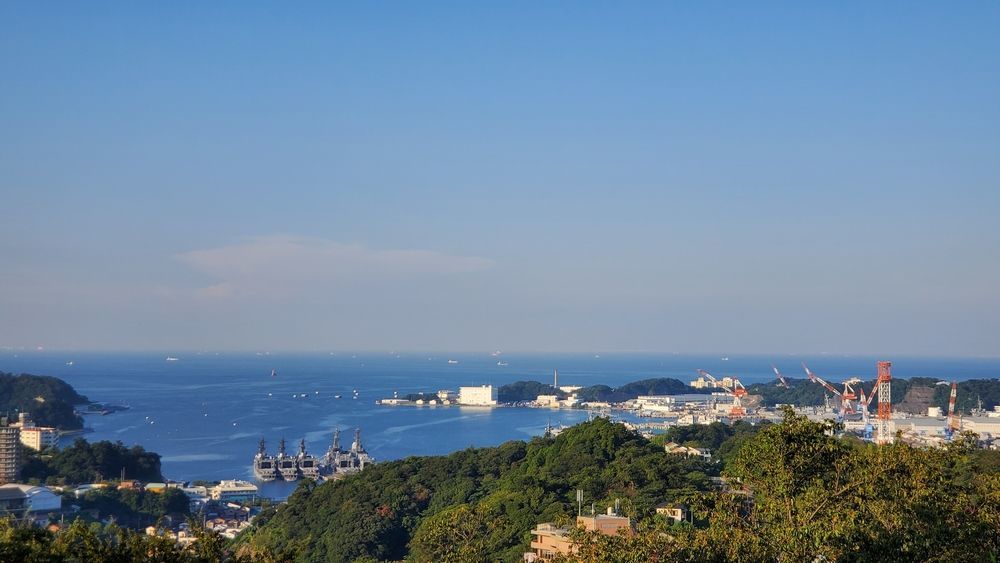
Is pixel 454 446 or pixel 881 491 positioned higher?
pixel 881 491

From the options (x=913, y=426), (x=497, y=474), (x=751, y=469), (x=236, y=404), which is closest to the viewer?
(x=751, y=469)

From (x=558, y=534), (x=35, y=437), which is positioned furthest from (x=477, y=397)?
(x=558, y=534)

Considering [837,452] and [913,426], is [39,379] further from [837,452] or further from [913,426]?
[837,452]

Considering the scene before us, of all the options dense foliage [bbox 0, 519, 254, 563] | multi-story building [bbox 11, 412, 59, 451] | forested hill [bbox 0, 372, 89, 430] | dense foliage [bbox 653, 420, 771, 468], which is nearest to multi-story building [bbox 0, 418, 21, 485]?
multi-story building [bbox 11, 412, 59, 451]

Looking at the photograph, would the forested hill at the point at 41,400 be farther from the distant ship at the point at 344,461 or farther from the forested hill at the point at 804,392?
the forested hill at the point at 804,392

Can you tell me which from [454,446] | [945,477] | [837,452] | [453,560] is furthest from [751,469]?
[454,446]

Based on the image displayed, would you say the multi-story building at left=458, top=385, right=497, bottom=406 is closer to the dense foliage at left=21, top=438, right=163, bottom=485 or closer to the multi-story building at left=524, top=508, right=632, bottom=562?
the dense foliage at left=21, top=438, right=163, bottom=485
